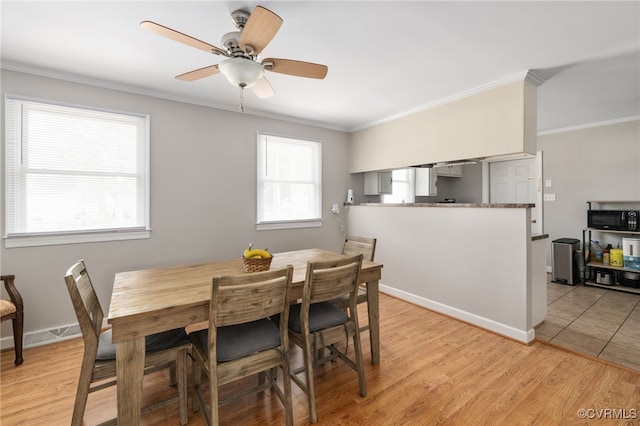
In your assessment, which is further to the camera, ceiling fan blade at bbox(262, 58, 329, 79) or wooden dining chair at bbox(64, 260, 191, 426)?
ceiling fan blade at bbox(262, 58, 329, 79)

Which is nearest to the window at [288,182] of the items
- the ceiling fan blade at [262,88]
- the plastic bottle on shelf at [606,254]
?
the ceiling fan blade at [262,88]

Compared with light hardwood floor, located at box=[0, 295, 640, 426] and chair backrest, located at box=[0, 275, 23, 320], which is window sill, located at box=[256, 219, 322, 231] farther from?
chair backrest, located at box=[0, 275, 23, 320]

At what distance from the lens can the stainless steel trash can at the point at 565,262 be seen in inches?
166

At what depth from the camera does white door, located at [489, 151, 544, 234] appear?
4.81 meters

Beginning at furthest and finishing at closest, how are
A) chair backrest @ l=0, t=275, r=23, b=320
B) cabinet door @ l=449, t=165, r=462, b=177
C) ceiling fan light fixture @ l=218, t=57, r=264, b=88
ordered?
1. cabinet door @ l=449, t=165, r=462, b=177
2. chair backrest @ l=0, t=275, r=23, b=320
3. ceiling fan light fixture @ l=218, t=57, r=264, b=88

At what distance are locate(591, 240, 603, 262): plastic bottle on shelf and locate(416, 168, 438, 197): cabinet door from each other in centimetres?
242

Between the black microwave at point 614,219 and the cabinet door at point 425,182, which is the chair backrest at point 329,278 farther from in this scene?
the black microwave at point 614,219

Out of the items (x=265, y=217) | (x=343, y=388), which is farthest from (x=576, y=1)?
(x=265, y=217)

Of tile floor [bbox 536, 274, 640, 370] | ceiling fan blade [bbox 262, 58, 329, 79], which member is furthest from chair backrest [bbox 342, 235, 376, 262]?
tile floor [bbox 536, 274, 640, 370]

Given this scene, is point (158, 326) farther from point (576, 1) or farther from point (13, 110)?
point (576, 1)

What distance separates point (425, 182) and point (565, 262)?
2325 mm

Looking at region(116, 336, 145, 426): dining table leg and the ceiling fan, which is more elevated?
the ceiling fan

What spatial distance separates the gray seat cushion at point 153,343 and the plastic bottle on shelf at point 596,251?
5.53 m

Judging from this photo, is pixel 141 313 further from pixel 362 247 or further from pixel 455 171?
pixel 455 171
